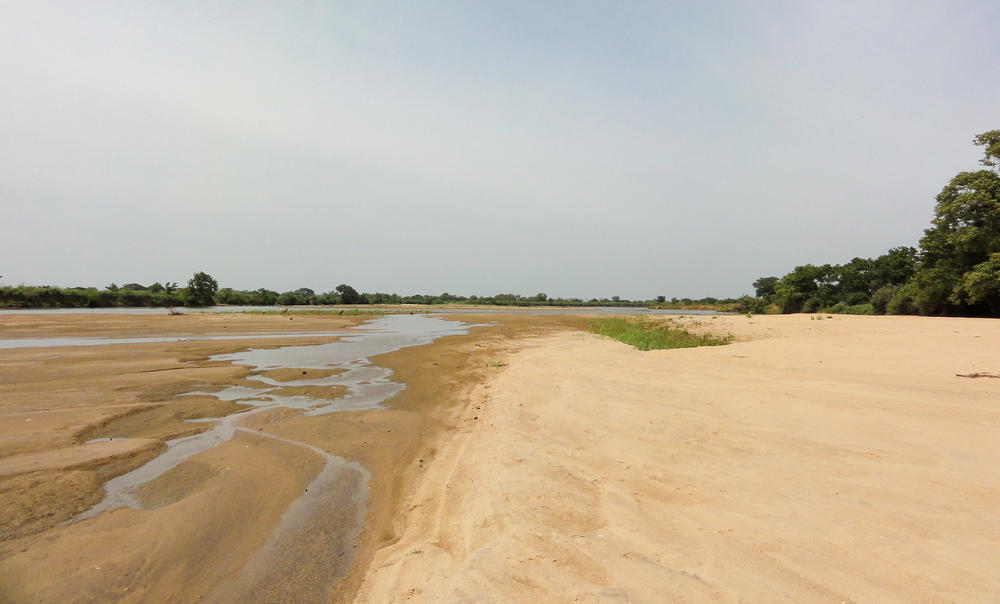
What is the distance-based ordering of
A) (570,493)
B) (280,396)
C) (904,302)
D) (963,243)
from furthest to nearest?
(904,302) → (963,243) → (280,396) → (570,493)

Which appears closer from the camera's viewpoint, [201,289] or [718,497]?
[718,497]

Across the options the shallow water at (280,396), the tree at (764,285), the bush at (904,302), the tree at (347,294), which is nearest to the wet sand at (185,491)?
the shallow water at (280,396)

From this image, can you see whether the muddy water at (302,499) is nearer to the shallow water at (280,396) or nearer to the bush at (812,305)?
the shallow water at (280,396)

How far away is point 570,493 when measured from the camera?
4.10 m

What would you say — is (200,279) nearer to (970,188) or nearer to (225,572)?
(225,572)

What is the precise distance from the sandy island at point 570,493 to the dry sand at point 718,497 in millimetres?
21

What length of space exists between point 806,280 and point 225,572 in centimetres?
5200

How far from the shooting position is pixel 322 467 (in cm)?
568

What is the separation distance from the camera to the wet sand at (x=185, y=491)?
10.8 ft

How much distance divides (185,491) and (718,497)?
5.86 meters

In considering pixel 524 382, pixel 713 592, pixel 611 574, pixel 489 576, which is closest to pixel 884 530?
pixel 713 592

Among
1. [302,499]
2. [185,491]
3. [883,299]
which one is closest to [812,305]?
[883,299]

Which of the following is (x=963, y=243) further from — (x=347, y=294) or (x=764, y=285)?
(x=347, y=294)

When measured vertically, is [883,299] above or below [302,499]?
above
